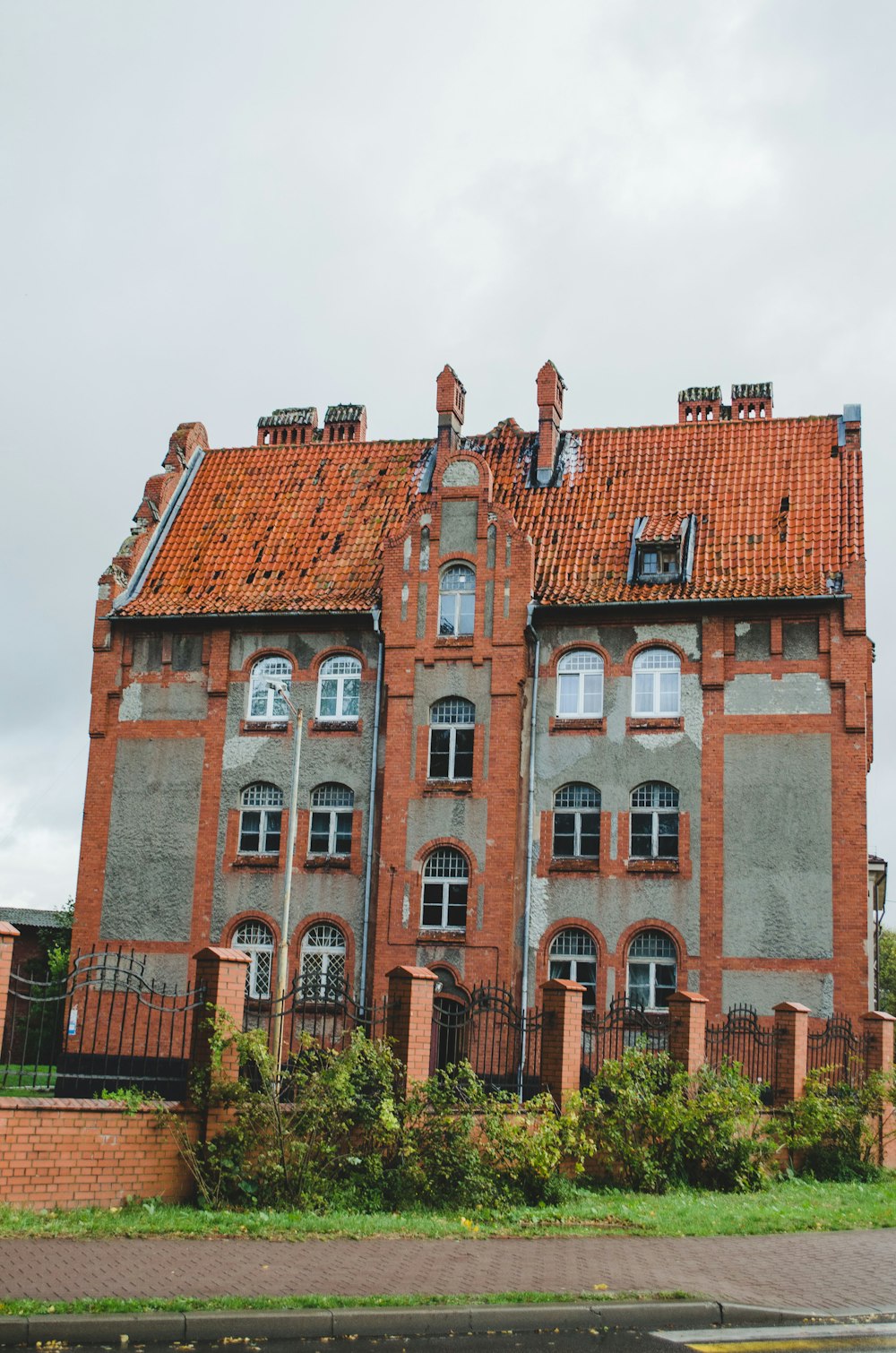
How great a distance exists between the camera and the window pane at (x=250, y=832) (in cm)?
3281

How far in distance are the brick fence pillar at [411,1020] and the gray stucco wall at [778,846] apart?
13.9m

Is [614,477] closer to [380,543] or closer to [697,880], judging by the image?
[380,543]

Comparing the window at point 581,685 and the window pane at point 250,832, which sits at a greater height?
the window at point 581,685

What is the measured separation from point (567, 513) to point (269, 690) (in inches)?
328

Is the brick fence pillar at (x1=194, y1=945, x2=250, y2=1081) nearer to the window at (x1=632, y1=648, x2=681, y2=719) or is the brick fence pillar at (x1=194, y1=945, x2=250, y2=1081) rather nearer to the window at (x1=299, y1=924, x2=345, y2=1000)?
the window at (x1=299, y1=924, x2=345, y2=1000)

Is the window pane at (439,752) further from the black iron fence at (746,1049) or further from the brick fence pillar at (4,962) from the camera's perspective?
the brick fence pillar at (4,962)

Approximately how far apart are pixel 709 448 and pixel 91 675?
16.1 metres

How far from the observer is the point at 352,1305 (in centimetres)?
1052

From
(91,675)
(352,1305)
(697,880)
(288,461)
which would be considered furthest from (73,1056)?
(352,1305)

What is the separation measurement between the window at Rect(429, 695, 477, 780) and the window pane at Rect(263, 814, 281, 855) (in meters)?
3.84

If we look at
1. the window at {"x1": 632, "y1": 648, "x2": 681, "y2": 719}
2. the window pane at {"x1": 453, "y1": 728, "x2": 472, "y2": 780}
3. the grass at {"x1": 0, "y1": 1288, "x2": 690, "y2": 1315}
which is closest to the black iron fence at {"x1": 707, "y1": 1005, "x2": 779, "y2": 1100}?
the window at {"x1": 632, "y1": 648, "x2": 681, "y2": 719}

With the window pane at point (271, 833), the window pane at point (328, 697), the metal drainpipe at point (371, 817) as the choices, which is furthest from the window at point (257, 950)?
the window pane at point (328, 697)

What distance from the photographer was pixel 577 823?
1240 inches

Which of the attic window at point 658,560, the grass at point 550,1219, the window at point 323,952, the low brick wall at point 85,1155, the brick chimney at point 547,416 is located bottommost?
the grass at point 550,1219
